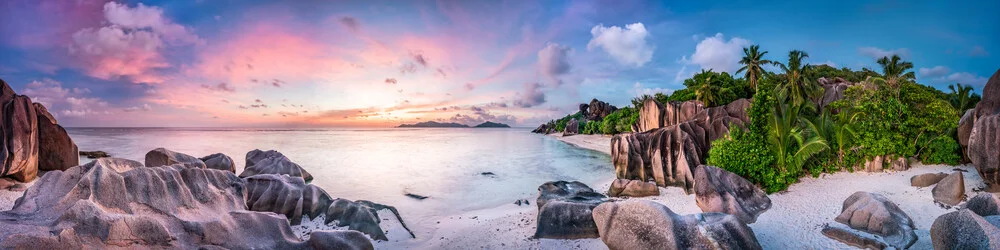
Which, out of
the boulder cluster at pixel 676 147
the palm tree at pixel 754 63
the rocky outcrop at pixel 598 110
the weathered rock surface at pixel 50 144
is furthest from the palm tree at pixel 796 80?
the weathered rock surface at pixel 50 144

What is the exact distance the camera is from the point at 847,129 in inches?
611

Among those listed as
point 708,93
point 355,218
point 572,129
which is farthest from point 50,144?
point 572,129

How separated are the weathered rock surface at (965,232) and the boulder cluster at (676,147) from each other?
785cm

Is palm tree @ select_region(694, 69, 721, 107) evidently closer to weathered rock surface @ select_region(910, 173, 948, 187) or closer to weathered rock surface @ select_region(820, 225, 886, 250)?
weathered rock surface @ select_region(910, 173, 948, 187)

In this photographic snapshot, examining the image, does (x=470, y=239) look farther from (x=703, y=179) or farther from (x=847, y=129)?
(x=847, y=129)

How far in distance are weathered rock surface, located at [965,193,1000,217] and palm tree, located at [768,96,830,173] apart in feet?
16.5

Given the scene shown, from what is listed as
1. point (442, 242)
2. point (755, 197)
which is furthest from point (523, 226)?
point (755, 197)

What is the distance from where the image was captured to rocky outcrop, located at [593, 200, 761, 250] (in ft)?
25.1

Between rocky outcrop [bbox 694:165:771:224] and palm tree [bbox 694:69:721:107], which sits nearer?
rocky outcrop [bbox 694:165:771:224]

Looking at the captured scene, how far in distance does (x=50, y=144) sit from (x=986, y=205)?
1159 inches

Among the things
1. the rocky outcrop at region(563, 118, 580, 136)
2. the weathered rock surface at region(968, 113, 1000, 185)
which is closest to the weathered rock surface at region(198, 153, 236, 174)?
the weathered rock surface at region(968, 113, 1000, 185)

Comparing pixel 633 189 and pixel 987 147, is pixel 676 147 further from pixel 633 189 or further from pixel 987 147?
pixel 987 147

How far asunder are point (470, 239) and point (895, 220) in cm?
1039

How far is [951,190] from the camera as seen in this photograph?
11.4 m
